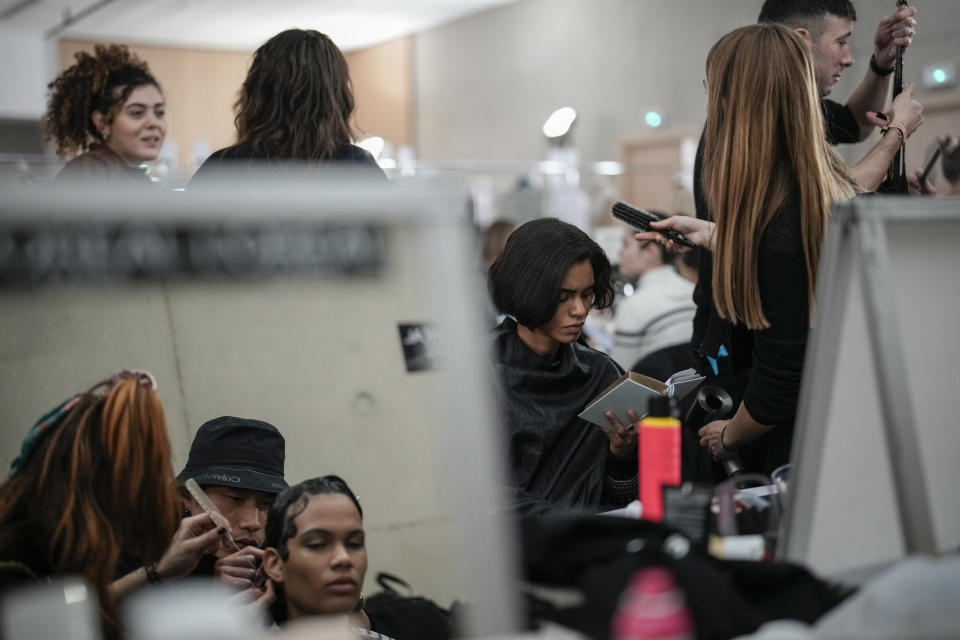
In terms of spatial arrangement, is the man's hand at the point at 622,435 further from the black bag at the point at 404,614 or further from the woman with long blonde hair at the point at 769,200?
the black bag at the point at 404,614

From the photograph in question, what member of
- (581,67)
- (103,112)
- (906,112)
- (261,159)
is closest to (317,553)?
(261,159)

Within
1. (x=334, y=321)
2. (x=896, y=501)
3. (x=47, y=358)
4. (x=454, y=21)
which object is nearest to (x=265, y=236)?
(x=334, y=321)

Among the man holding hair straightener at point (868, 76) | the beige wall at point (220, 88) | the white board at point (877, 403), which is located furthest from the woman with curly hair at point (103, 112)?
the beige wall at point (220, 88)

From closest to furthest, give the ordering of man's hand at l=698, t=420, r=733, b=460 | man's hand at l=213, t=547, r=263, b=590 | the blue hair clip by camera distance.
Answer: the blue hair clip → man's hand at l=213, t=547, r=263, b=590 → man's hand at l=698, t=420, r=733, b=460

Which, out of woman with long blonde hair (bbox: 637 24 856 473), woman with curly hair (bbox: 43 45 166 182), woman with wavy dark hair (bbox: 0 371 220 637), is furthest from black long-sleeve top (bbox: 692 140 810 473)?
woman with curly hair (bbox: 43 45 166 182)

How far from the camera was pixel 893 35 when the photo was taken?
235cm

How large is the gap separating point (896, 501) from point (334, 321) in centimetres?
68

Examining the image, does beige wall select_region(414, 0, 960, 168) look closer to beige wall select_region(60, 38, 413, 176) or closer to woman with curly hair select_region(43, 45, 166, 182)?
beige wall select_region(60, 38, 413, 176)

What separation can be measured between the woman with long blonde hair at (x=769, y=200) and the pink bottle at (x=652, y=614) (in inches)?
32.2

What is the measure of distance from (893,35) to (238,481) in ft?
5.82

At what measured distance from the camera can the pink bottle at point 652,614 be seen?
0.90 metres

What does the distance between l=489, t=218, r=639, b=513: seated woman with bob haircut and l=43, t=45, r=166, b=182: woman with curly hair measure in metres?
1.19

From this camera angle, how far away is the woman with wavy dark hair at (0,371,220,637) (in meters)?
1.03

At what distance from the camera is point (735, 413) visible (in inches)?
74.1
